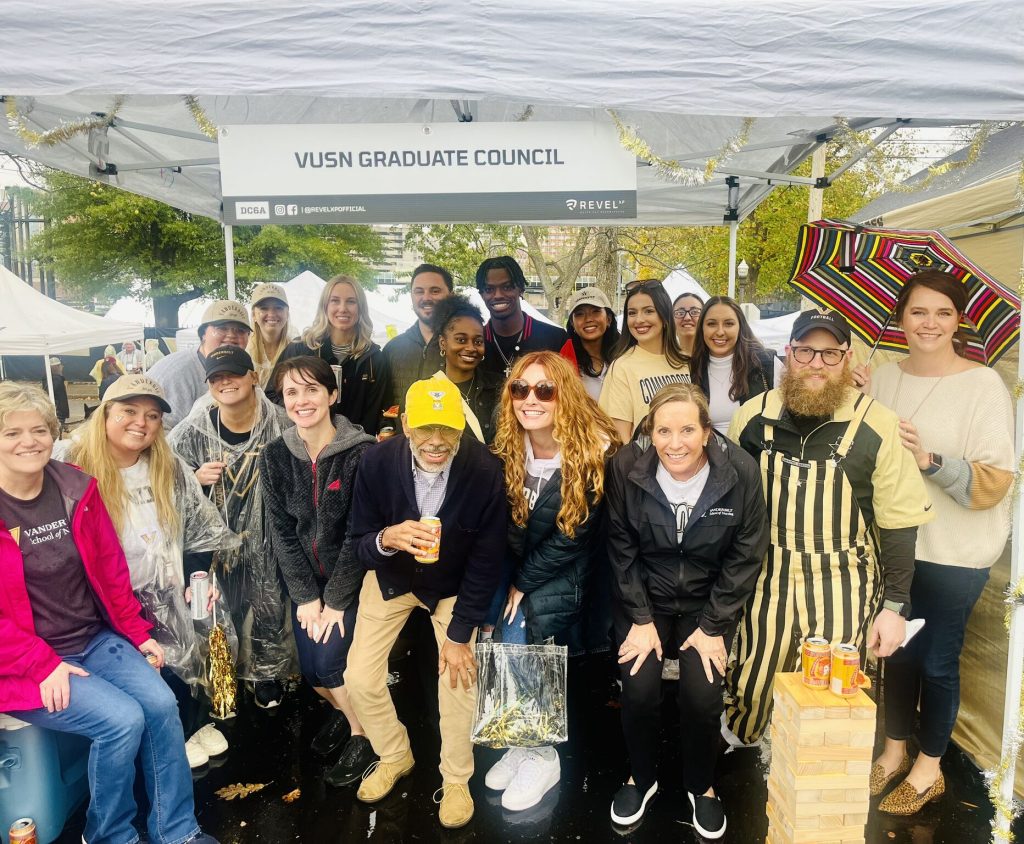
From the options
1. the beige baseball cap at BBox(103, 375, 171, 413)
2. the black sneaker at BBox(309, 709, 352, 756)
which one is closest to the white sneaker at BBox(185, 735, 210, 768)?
the black sneaker at BBox(309, 709, 352, 756)

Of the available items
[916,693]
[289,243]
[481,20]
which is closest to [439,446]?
[481,20]

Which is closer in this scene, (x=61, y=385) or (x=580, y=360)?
(x=580, y=360)

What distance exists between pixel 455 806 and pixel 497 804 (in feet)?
0.78

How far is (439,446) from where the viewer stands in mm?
2887

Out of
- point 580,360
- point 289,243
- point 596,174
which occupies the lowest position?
point 580,360

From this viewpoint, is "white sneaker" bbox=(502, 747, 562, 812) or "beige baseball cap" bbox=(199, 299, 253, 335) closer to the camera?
"white sneaker" bbox=(502, 747, 562, 812)

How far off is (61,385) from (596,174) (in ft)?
66.3

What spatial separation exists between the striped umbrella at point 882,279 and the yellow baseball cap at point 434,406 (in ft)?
6.77

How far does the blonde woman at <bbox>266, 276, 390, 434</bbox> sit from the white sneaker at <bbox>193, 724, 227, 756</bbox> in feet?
6.10

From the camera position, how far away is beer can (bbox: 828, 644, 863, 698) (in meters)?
2.38

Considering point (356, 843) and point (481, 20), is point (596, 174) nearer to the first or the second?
point (481, 20)

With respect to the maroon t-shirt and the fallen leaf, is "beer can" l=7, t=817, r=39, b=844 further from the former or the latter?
the fallen leaf

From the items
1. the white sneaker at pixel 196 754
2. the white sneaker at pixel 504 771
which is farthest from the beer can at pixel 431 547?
the white sneaker at pixel 196 754

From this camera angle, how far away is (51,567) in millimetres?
2695
